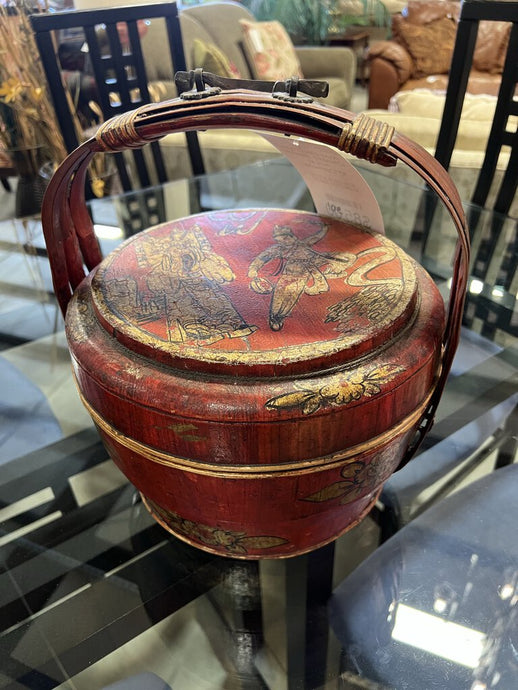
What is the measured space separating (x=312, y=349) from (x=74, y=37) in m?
3.05

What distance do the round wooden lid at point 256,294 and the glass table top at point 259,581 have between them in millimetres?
372

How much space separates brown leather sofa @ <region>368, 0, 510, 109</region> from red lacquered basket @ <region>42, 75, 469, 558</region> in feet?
13.0

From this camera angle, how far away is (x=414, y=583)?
27.5 inches

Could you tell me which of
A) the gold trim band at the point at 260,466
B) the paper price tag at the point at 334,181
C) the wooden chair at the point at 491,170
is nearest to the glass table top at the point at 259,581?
the wooden chair at the point at 491,170

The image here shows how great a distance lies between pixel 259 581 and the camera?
0.72 metres

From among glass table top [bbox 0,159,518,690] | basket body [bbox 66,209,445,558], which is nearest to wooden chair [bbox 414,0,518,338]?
glass table top [bbox 0,159,518,690]

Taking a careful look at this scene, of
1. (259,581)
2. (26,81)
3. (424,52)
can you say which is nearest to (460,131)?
(26,81)

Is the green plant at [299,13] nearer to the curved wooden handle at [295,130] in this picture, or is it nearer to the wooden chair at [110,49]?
the wooden chair at [110,49]

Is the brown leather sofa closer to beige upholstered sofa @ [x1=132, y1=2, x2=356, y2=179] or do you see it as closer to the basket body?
beige upholstered sofa @ [x1=132, y1=2, x2=356, y2=179]

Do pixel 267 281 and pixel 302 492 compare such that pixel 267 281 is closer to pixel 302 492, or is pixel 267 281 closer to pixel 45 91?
pixel 302 492

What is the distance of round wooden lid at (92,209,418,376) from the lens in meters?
0.49

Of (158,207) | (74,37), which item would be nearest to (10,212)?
(74,37)

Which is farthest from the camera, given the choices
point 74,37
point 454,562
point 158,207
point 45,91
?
point 74,37

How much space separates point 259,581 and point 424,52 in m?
4.48
